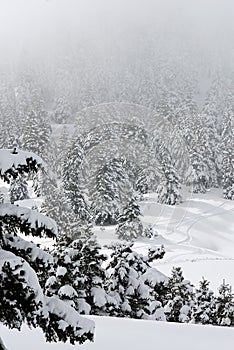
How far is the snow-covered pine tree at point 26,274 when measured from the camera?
14.9ft

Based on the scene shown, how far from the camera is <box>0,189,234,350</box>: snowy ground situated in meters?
8.77

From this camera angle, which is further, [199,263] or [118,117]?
[118,117]

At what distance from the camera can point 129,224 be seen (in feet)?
173

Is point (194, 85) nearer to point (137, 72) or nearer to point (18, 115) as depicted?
point (137, 72)

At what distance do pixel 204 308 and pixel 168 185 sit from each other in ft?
150

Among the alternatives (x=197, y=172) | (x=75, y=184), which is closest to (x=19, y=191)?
(x=75, y=184)

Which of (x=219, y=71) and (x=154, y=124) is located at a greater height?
(x=219, y=71)

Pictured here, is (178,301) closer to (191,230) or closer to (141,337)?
(141,337)

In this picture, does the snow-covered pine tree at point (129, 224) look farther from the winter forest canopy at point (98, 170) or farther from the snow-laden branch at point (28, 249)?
the snow-laden branch at point (28, 249)

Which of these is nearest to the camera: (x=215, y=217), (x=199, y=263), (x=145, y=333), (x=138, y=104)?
(x=145, y=333)

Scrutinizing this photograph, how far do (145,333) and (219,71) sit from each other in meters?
168

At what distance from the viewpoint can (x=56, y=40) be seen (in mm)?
197500

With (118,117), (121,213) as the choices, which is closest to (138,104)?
(118,117)

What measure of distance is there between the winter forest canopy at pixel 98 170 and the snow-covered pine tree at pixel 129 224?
16 cm
